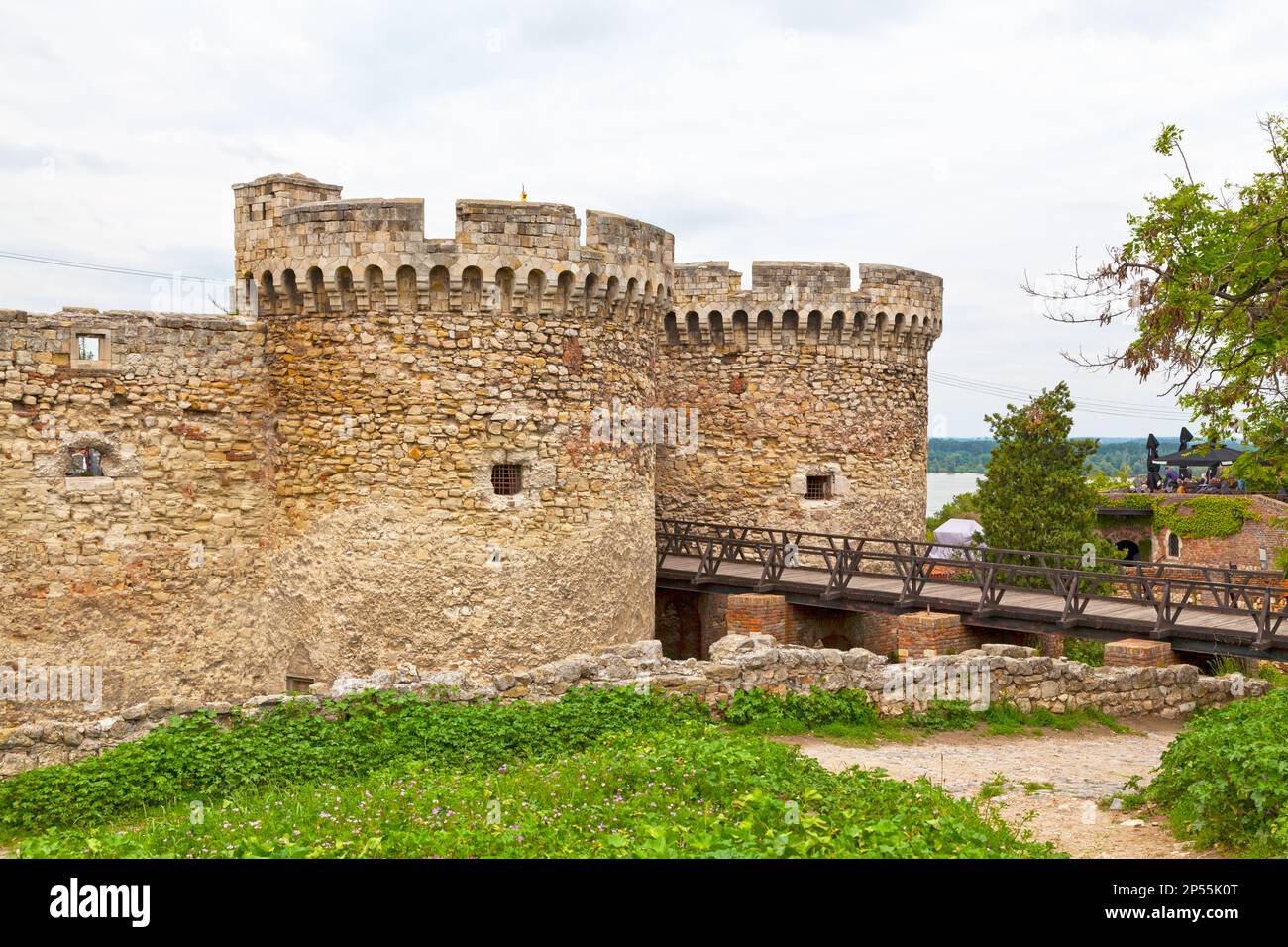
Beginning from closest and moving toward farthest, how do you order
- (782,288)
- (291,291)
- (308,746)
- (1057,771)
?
(308,746) < (1057,771) < (291,291) < (782,288)

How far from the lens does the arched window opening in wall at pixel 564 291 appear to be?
1520 cm

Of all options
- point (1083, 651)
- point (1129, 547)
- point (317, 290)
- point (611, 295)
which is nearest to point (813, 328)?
point (611, 295)

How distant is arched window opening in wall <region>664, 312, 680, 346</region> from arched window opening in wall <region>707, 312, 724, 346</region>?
24.4 inches

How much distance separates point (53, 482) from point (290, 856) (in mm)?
9129

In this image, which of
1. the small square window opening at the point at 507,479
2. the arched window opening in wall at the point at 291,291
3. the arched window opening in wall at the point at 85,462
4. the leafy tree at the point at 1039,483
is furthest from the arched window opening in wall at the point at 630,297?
A: the leafy tree at the point at 1039,483

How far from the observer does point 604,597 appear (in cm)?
1612

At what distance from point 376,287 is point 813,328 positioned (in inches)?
379

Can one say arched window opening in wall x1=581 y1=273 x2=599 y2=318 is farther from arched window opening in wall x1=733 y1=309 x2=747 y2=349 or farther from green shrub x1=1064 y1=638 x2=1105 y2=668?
green shrub x1=1064 y1=638 x2=1105 y2=668

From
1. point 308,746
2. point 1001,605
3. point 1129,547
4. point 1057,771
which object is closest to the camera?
point 308,746

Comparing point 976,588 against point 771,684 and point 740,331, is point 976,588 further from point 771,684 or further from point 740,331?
point 771,684

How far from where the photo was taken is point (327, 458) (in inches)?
593

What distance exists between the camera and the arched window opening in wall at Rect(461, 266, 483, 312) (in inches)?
585

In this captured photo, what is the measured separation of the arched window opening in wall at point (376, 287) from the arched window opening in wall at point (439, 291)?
0.59 meters
